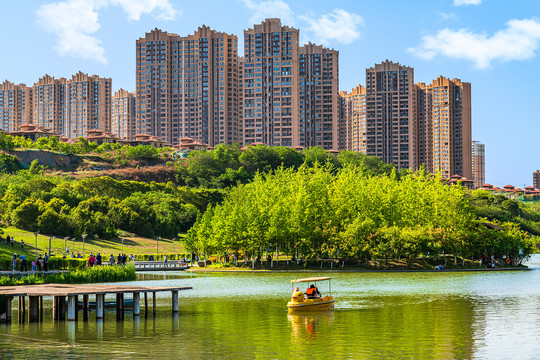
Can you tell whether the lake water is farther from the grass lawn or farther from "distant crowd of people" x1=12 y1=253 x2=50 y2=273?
the grass lawn

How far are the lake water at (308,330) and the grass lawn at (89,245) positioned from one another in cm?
4560

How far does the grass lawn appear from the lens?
294ft

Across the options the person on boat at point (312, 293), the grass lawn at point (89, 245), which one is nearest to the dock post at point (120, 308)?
the person on boat at point (312, 293)

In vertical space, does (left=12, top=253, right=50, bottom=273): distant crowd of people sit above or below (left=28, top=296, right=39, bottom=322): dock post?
above

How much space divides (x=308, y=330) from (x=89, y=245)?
80.1 metres

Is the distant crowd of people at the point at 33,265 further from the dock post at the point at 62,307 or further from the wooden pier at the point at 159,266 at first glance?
the dock post at the point at 62,307

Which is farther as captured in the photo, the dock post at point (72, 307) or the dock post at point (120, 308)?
the dock post at point (120, 308)

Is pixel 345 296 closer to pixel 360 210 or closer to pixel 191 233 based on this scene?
pixel 360 210

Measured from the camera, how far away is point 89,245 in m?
107

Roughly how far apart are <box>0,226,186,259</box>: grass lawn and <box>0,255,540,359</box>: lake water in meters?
45.6

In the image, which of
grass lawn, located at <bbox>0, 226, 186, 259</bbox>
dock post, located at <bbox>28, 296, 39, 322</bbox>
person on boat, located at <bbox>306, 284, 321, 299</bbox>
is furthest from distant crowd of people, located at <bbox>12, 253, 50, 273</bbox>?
person on boat, located at <bbox>306, 284, 321, 299</bbox>

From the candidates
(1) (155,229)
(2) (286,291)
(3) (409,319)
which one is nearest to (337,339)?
(3) (409,319)

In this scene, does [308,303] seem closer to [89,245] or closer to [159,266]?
[159,266]

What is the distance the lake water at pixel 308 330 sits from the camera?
2689cm
